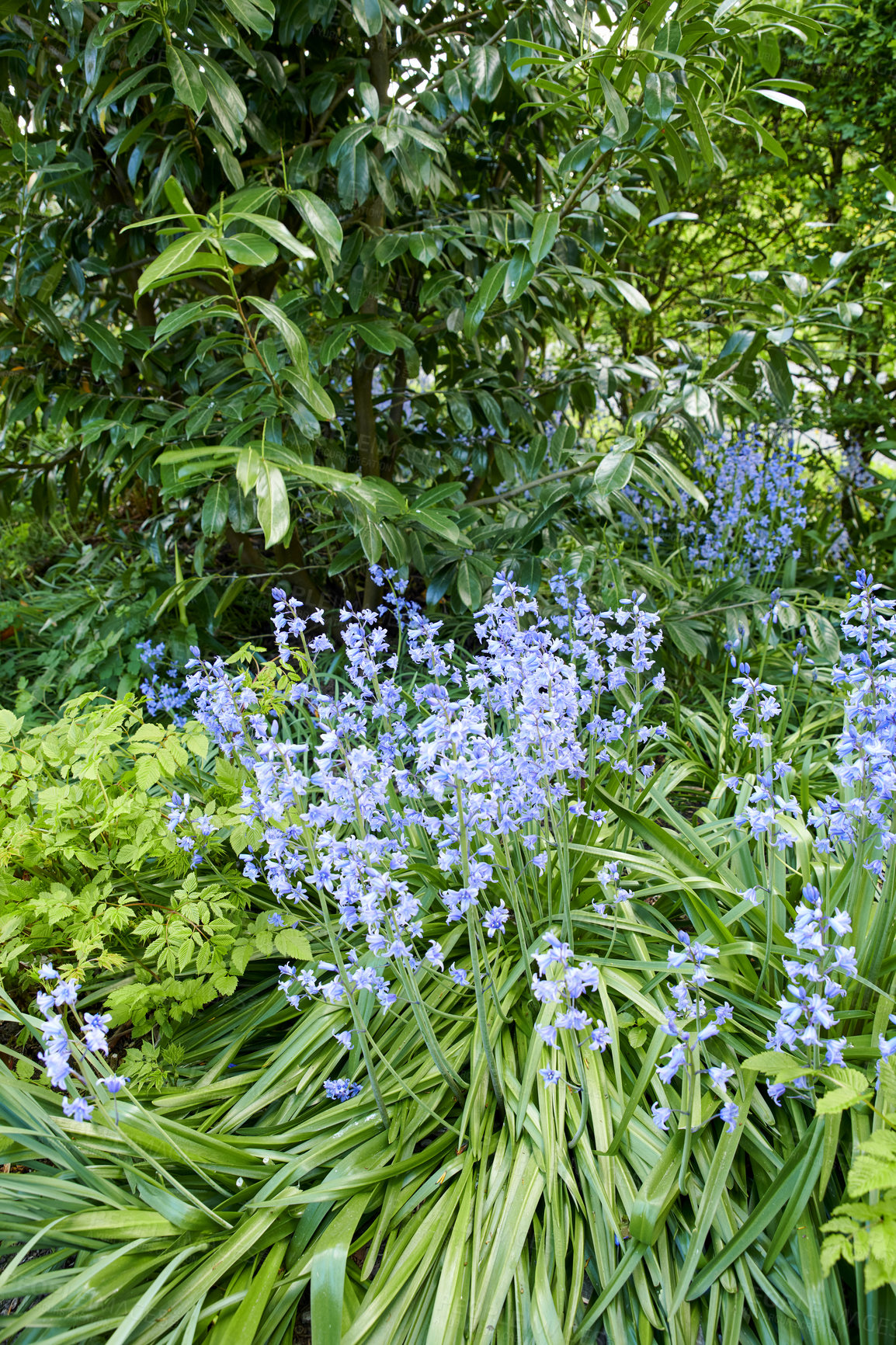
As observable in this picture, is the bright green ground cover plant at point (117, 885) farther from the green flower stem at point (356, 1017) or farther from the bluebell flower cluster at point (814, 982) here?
the bluebell flower cluster at point (814, 982)

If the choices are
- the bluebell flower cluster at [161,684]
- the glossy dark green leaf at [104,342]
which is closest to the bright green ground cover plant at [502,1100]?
the bluebell flower cluster at [161,684]

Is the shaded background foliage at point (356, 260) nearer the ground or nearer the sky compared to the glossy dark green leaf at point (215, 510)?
nearer the sky

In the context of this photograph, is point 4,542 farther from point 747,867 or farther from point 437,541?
point 747,867

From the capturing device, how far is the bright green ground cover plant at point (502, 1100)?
136cm

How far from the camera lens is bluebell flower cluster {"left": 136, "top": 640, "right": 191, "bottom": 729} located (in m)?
3.14

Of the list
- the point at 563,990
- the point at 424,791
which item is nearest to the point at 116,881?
the point at 424,791

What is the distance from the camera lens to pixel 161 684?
11.4 feet

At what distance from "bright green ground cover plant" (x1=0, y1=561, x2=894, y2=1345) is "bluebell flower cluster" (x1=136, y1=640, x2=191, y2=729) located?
3.81ft

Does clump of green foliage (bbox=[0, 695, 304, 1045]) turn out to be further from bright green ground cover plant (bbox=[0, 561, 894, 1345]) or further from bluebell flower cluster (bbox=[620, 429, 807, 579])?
bluebell flower cluster (bbox=[620, 429, 807, 579])

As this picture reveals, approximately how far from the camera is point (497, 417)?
315cm

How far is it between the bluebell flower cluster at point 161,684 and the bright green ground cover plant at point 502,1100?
1.16 metres

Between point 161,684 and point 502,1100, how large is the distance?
2.35 meters

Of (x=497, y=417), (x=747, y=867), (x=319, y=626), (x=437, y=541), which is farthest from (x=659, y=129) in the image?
(x=319, y=626)

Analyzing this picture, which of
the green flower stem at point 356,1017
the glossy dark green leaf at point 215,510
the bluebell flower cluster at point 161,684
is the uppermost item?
the glossy dark green leaf at point 215,510
